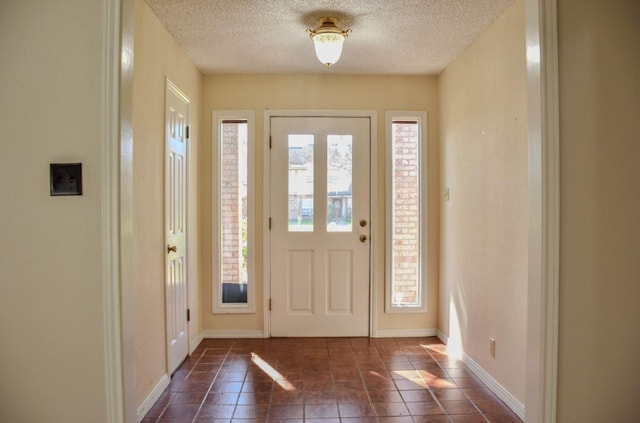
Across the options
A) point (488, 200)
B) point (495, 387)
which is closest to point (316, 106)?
point (488, 200)

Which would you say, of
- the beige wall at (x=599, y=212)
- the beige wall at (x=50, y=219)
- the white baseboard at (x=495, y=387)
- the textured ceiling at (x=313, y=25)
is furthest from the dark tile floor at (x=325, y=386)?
the textured ceiling at (x=313, y=25)

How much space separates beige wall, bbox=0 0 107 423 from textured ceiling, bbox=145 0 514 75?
1093 millimetres

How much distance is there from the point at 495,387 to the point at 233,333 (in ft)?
7.11

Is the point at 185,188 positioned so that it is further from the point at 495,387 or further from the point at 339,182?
the point at 495,387

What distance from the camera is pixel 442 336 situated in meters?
3.33

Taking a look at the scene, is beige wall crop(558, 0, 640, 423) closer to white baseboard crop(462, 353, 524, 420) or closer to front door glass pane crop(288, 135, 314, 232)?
white baseboard crop(462, 353, 524, 420)

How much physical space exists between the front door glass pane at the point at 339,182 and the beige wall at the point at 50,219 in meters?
2.31

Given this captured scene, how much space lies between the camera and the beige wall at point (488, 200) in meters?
2.15

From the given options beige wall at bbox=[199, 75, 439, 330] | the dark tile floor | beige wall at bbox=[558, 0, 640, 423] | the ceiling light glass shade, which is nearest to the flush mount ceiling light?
the ceiling light glass shade

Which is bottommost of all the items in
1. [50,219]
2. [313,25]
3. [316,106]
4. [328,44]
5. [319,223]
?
[319,223]

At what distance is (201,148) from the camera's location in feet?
11.1

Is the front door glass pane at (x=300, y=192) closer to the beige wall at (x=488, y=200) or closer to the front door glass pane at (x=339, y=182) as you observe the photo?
the front door glass pane at (x=339, y=182)

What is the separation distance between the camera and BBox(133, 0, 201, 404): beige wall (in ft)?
6.84

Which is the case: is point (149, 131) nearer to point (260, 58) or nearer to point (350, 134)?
point (260, 58)
